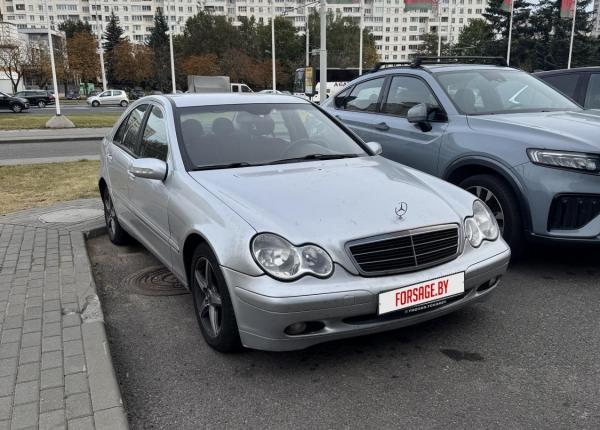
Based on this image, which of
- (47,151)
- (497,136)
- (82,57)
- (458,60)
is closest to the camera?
(497,136)

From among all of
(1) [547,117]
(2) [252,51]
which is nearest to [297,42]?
(2) [252,51]

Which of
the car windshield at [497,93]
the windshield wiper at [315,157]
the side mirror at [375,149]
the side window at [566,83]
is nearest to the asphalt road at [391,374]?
the windshield wiper at [315,157]

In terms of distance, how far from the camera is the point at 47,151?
46.9ft

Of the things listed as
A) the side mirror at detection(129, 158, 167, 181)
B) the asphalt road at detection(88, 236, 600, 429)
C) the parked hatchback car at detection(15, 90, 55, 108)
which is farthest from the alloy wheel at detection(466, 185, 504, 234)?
the parked hatchback car at detection(15, 90, 55, 108)

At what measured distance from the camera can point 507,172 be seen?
4.64 meters

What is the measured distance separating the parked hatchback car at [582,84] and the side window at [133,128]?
5478 millimetres

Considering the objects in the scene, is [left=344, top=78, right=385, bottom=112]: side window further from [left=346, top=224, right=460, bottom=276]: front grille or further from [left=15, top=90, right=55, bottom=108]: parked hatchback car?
[left=15, top=90, right=55, bottom=108]: parked hatchback car

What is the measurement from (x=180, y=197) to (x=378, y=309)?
5.14 ft

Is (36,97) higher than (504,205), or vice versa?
(504,205)

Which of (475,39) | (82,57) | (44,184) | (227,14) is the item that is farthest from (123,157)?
(227,14)

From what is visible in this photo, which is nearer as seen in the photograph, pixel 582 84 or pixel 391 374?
pixel 391 374

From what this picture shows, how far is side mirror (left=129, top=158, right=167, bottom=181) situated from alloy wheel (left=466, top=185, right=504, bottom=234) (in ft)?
8.60

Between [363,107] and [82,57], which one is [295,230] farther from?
[82,57]

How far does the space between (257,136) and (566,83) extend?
5.10m
